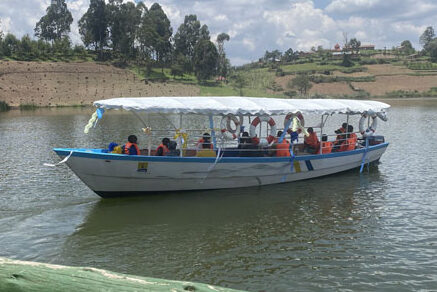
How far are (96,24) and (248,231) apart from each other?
100238 mm

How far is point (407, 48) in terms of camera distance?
501 feet

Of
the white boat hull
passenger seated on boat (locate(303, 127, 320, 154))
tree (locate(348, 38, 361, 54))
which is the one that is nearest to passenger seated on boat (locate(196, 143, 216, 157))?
the white boat hull

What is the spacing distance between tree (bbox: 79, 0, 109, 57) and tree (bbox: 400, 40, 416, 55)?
103 metres

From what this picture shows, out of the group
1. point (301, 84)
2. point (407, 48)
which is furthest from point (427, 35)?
point (301, 84)

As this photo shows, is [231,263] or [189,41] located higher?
[189,41]

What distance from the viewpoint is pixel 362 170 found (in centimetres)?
1855

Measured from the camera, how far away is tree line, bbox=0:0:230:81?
91.8 metres

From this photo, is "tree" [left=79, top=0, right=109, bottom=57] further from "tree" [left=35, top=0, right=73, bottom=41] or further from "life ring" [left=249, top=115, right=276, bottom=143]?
"life ring" [left=249, top=115, right=276, bottom=143]

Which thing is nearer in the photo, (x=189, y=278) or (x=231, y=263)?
(x=189, y=278)

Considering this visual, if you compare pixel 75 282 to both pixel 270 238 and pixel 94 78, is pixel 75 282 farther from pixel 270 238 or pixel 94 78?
pixel 94 78

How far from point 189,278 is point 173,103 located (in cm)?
652

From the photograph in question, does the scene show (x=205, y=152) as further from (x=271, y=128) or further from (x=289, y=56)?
(x=289, y=56)

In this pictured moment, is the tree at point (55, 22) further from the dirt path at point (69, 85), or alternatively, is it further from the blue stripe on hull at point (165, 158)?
the blue stripe on hull at point (165, 158)

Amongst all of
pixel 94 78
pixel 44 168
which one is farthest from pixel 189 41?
pixel 44 168
